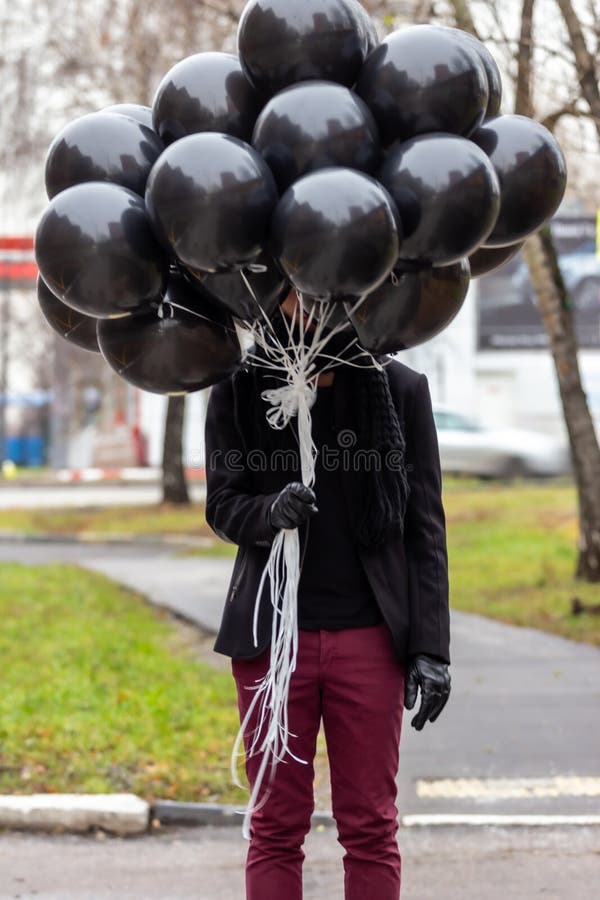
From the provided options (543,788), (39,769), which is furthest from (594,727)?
(39,769)

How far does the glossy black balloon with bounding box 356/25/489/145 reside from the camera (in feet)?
9.24

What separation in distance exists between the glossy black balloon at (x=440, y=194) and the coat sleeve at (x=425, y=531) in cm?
57

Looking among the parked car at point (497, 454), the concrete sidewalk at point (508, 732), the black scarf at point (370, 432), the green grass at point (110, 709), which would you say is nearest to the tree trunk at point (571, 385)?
the concrete sidewalk at point (508, 732)

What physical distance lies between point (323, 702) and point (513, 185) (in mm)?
1459

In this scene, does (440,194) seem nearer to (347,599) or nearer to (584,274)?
(347,599)

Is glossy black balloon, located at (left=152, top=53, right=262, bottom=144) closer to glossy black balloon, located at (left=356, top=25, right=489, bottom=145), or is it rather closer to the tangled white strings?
glossy black balloon, located at (left=356, top=25, right=489, bottom=145)

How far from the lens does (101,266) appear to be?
2775 millimetres

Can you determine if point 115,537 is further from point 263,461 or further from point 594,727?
point 263,461

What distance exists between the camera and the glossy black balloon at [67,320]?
324 cm

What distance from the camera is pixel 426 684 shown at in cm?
305

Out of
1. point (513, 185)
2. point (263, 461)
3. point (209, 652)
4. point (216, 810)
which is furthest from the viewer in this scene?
point (209, 652)

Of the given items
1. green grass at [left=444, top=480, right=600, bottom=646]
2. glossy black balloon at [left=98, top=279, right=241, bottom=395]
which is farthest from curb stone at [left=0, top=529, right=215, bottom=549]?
glossy black balloon at [left=98, top=279, right=241, bottom=395]

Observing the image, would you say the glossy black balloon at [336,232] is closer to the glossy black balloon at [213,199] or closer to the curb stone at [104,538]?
the glossy black balloon at [213,199]

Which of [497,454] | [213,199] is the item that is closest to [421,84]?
[213,199]
